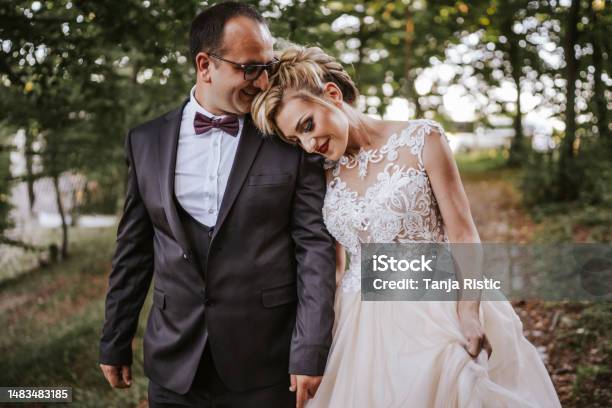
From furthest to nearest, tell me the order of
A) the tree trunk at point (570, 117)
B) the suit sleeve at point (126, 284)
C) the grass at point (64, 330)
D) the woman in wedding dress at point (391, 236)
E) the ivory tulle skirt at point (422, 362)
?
the tree trunk at point (570, 117) → the grass at point (64, 330) → the suit sleeve at point (126, 284) → the woman in wedding dress at point (391, 236) → the ivory tulle skirt at point (422, 362)

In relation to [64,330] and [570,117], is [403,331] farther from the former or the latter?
[570,117]

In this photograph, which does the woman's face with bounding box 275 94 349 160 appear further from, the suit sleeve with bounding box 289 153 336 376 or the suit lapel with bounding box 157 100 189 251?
the suit lapel with bounding box 157 100 189 251

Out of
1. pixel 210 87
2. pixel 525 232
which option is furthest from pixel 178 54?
pixel 525 232

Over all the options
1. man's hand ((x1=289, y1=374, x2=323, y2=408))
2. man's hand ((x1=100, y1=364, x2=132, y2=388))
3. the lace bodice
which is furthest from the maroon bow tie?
man's hand ((x1=100, y1=364, x2=132, y2=388))

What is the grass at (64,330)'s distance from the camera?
465 cm

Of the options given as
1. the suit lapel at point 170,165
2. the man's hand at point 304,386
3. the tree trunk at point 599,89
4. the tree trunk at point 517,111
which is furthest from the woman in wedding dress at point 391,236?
the tree trunk at point 517,111

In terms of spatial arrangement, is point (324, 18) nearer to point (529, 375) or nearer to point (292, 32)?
point (292, 32)

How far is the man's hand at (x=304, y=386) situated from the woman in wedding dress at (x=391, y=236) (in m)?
0.11

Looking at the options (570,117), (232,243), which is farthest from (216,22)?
(570,117)

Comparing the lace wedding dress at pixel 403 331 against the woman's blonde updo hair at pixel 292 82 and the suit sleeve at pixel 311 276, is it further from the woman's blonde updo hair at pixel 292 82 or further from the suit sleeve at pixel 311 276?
the woman's blonde updo hair at pixel 292 82

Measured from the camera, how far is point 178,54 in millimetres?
3879

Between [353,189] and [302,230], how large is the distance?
321 mm

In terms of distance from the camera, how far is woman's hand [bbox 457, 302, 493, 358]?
206 centimetres

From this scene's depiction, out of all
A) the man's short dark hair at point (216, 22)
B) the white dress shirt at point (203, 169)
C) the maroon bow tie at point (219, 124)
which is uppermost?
the man's short dark hair at point (216, 22)
